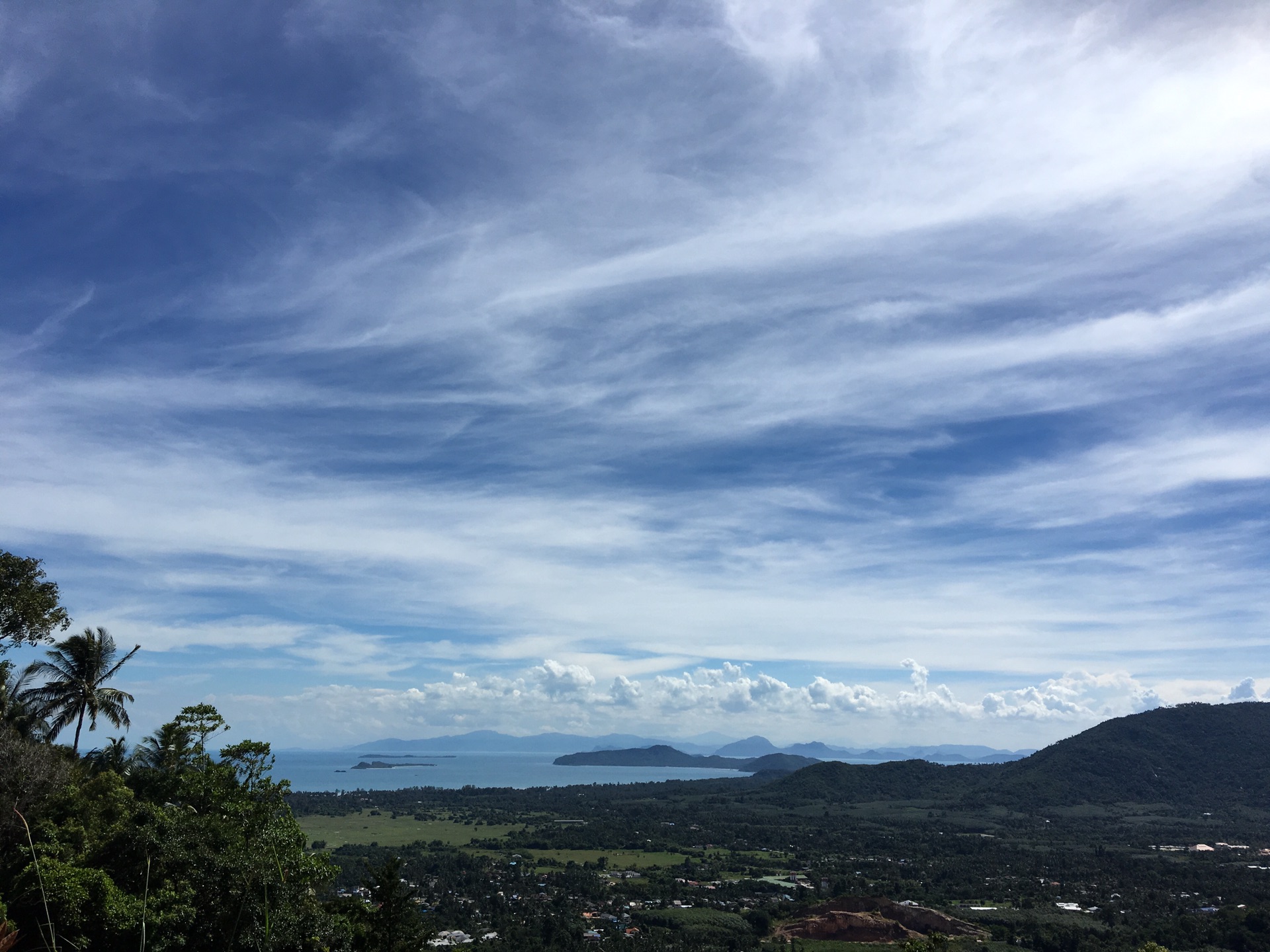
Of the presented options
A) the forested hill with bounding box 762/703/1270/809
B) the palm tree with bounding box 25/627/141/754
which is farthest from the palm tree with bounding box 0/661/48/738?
the forested hill with bounding box 762/703/1270/809

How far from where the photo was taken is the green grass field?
448ft

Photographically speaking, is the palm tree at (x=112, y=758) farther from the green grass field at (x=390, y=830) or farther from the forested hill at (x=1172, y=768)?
the forested hill at (x=1172, y=768)

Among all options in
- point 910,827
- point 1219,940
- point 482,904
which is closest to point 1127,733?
point 910,827

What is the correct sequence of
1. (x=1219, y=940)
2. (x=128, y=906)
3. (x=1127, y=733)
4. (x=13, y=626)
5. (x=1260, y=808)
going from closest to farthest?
(x=128, y=906)
(x=13, y=626)
(x=1219, y=940)
(x=1260, y=808)
(x=1127, y=733)

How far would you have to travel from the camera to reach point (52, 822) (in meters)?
22.9

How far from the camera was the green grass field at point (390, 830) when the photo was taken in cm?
13650

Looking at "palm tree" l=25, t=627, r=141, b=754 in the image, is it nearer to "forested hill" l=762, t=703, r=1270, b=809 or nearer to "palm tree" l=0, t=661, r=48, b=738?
"palm tree" l=0, t=661, r=48, b=738

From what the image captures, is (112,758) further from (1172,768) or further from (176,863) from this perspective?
(1172,768)

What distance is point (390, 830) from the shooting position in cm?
15188

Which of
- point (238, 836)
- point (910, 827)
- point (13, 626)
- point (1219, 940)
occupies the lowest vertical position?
point (910, 827)

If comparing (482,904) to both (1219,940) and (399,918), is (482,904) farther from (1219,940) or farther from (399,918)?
(1219,940)

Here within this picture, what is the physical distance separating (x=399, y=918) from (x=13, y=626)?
1842 cm

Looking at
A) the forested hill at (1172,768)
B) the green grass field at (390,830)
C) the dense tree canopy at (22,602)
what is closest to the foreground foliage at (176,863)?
the dense tree canopy at (22,602)

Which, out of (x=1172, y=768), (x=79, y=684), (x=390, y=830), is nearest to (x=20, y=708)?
(x=79, y=684)
